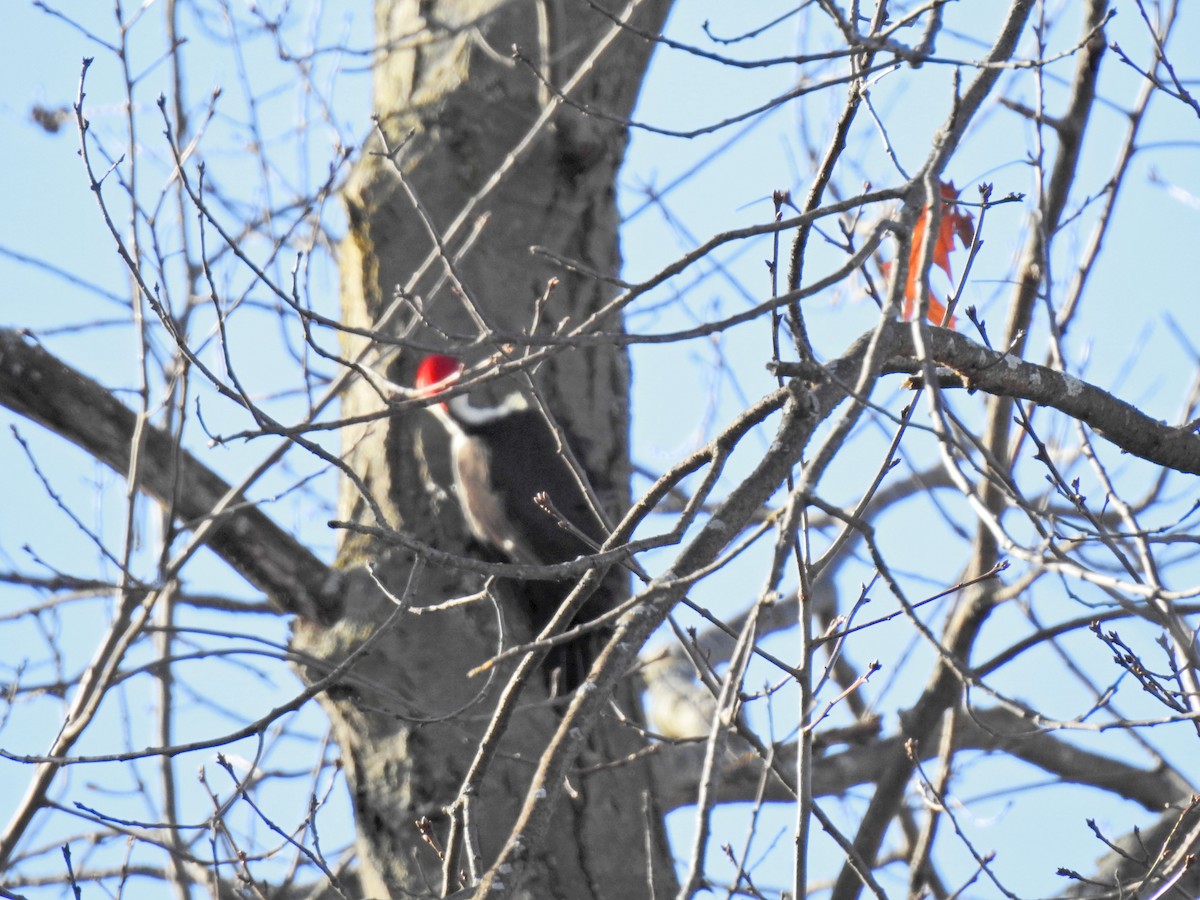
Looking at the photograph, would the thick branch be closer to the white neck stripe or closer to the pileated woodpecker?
the pileated woodpecker

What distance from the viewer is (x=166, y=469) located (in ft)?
10.2

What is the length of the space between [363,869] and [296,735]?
5.48 ft

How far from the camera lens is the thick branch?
9.75 ft

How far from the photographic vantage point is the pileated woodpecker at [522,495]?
378cm

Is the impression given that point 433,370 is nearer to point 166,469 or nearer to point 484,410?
point 484,410

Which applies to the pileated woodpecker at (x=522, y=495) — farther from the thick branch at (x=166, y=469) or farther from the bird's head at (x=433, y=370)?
the thick branch at (x=166, y=469)

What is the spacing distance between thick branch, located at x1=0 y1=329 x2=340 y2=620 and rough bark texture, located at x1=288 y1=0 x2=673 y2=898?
111mm

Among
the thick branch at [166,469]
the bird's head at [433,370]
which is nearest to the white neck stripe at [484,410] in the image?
the bird's head at [433,370]

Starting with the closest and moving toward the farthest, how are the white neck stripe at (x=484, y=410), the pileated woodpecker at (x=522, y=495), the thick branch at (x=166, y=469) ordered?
the thick branch at (x=166, y=469) < the pileated woodpecker at (x=522, y=495) < the white neck stripe at (x=484, y=410)

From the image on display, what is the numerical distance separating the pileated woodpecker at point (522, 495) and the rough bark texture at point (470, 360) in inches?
4.7

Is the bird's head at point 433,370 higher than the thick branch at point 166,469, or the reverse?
the bird's head at point 433,370

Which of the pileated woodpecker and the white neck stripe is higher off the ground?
the white neck stripe

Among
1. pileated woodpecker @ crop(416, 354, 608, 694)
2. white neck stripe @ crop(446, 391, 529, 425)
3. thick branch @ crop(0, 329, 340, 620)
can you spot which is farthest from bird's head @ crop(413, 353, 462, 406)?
thick branch @ crop(0, 329, 340, 620)

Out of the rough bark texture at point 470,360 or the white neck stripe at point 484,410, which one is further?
the white neck stripe at point 484,410
